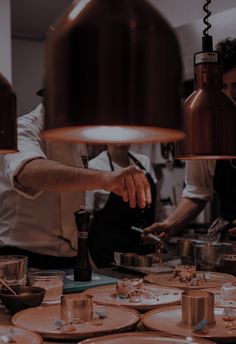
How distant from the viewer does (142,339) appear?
1.24 meters

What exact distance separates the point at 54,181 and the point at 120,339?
738mm

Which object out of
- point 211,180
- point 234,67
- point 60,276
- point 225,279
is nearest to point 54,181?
point 60,276

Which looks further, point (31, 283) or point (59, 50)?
point (31, 283)

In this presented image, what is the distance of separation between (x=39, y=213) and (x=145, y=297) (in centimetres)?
81

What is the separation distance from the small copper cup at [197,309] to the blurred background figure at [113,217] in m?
1.56

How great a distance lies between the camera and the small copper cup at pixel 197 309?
1332mm

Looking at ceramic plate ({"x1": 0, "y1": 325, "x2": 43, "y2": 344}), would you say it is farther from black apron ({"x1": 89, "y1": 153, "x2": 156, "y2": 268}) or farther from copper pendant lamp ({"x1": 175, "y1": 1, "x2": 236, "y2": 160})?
black apron ({"x1": 89, "y1": 153, "x2": 156, "y2": 268})

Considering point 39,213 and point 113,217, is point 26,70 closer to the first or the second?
point 113,217

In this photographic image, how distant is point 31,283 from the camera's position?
1.61 m

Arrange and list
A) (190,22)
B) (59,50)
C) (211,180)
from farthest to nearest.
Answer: (190,22)
(211,180)
(59,50)

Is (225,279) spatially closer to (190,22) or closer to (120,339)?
(120,339)

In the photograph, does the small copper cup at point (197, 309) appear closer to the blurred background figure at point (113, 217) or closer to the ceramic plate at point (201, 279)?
the ceramic plate at point (201, 279)

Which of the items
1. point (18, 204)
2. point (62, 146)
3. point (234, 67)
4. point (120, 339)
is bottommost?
point (120, 339)

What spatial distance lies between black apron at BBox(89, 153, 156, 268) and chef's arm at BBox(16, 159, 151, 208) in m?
1.23
